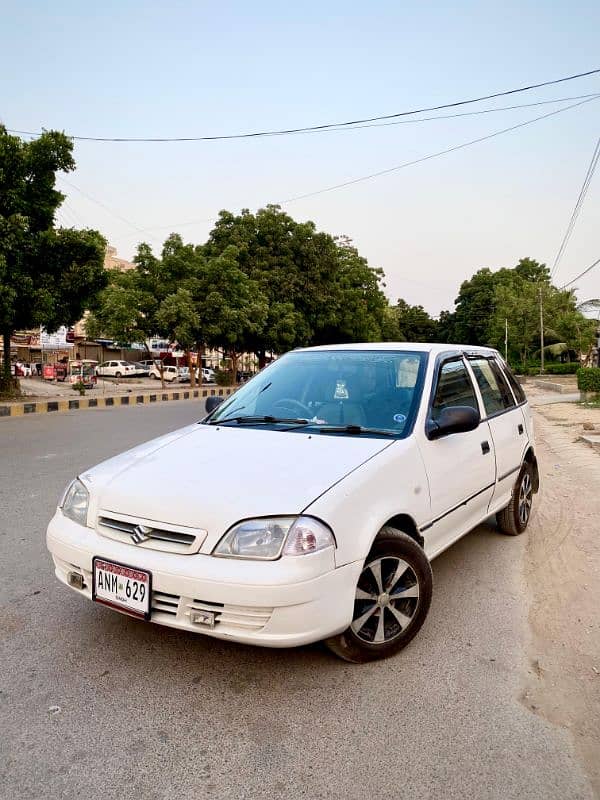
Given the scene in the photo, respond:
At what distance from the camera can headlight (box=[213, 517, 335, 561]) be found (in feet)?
7.82

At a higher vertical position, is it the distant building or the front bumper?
the distant building

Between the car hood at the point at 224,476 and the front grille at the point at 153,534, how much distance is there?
0.03m

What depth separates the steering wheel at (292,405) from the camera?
3616mm

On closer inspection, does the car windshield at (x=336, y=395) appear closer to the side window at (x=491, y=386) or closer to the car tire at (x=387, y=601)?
the car tire at (x=387, y=601)

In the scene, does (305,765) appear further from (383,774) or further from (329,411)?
(329,411)

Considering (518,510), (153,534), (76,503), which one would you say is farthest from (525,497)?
(76,503)

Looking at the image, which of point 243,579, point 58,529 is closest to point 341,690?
point 243,579

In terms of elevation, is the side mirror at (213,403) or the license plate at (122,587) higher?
the side mirror at (213,403)

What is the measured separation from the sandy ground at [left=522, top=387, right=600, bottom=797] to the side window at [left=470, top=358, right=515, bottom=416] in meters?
1.10

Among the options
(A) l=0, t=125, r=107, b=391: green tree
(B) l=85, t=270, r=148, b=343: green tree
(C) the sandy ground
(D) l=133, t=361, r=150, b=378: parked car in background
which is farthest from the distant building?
(C) the sandy ground

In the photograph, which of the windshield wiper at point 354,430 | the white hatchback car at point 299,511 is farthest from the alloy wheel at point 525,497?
the windshield wiper at point 354,430

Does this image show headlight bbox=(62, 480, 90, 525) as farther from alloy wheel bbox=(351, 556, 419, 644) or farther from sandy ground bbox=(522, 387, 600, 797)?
sandy ground bbox=(522, 387, 600, 797)

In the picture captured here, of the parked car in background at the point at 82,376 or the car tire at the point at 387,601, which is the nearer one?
the car tire at the point at 387,601

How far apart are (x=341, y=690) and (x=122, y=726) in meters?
0.89
